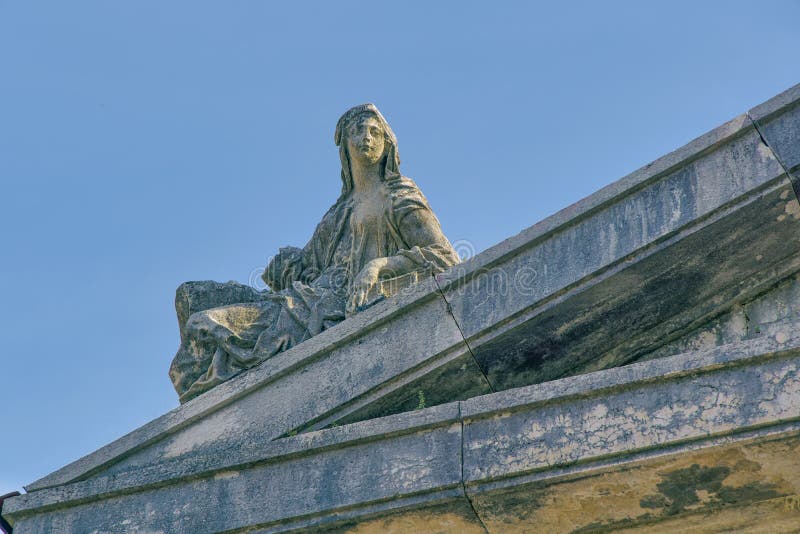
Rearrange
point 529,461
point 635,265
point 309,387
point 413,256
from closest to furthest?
point 529,461
point 635,265
point 309,387
point 413,256

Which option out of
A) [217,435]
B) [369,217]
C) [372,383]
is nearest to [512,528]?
[372,383]

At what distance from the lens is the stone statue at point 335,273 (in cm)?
1020

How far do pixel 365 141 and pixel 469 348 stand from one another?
2.81m

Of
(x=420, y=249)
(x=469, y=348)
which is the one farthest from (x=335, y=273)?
(x=469, y=348)

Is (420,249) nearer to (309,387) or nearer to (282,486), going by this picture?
(309,387)

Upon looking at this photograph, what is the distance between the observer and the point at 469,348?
895 cm

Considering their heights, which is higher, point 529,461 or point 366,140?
point 366,140

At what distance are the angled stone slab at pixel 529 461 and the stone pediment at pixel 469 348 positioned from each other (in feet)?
0.06

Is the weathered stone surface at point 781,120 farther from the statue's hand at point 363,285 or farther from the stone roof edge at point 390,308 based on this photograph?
the statue's hand at point 363,285

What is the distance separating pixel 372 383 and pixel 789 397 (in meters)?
2.55

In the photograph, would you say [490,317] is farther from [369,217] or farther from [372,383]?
[369,217]

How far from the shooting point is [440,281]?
9.21 metres

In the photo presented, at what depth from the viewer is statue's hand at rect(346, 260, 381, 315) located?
10.0 meters

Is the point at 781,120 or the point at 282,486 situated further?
the point at 781,120
